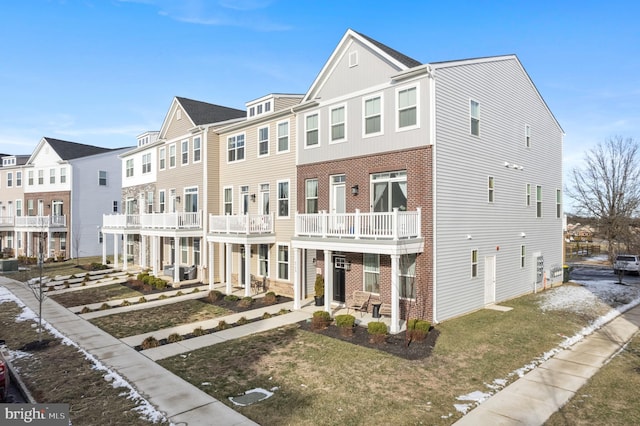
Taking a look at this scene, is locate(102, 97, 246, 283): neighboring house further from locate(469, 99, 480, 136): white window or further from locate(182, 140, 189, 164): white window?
locate(469, 99, 480, 136): white window

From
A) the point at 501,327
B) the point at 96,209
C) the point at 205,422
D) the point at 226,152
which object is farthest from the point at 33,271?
the point at 501,327

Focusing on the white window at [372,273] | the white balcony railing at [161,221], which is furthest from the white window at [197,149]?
the white window at [372,273]

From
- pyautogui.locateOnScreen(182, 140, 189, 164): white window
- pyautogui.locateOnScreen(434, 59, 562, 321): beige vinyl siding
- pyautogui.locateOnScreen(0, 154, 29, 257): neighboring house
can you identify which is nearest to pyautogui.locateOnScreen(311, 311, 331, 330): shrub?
pyautogui.locateOnScreen(434, 59, 562, 321): beige vinyl siding

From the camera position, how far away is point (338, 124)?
1712cm

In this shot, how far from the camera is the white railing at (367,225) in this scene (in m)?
13.2

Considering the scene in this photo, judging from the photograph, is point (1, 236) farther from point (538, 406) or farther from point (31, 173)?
point (538, 406)

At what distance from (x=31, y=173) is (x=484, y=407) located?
47.7 meters

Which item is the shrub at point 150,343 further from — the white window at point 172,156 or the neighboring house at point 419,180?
the white window at point 172,156

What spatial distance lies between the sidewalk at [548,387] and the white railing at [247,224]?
44.3 ft

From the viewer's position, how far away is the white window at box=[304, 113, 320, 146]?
18.2 m

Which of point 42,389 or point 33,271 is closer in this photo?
point 42,389

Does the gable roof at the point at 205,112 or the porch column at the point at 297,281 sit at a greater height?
the gable roof at the point at 205,112

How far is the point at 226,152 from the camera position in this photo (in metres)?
23.9

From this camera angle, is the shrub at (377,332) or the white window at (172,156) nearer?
the shrub at (377,332)
